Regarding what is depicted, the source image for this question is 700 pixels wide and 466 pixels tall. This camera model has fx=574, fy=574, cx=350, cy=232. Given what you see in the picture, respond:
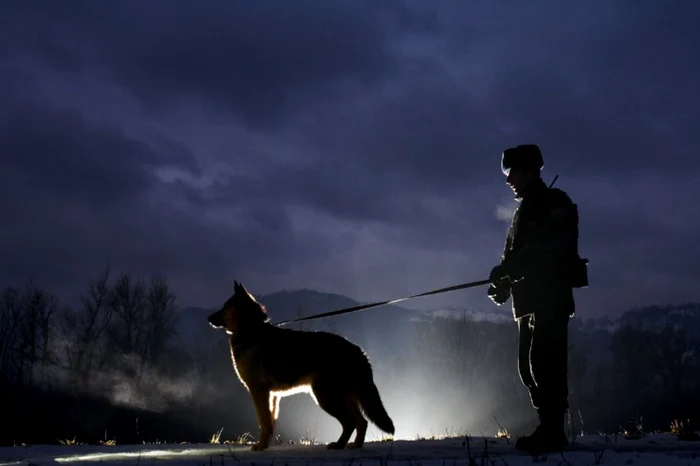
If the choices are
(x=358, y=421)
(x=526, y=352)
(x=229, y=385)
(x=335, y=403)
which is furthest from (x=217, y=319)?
(x=229, y=385)

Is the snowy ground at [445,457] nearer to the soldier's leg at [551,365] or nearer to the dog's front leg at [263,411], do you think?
the soldier's leg at [551,365]

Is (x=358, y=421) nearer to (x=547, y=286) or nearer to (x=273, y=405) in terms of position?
(x=273, y=405)

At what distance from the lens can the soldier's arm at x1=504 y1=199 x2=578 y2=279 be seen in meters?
5.66

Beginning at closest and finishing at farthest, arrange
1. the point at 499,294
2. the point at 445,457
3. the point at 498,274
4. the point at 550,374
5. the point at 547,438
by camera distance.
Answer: the point at 445,457, the point at 547,438, the point at 550,374, the point at 498,274, the point at 499,294

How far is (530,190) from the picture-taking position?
19.7ft

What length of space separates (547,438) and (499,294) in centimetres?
156

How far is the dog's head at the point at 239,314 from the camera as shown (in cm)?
736

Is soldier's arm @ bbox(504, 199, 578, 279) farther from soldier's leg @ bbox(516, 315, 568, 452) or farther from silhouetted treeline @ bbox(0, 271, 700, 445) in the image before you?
silhouetted treeline @ bbox(0, 271, 700, 445)

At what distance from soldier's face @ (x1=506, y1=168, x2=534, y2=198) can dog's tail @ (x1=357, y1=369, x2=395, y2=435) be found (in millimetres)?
2769

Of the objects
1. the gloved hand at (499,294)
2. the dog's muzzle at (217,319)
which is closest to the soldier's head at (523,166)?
the gloved hand at (499,294)

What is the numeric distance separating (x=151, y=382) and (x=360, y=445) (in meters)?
43.3

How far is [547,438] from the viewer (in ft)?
17.9

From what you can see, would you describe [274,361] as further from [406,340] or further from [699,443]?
[406,340]

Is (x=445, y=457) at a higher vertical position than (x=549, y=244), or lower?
lower
